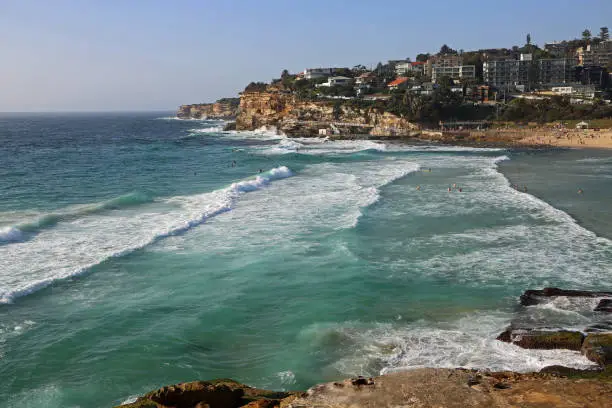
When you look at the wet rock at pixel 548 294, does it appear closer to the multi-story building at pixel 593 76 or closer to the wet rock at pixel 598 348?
the wet rock at pixel 598 348

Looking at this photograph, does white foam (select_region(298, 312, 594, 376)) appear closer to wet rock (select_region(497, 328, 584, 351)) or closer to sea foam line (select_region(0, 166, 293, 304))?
wet rock (select_region(497, 328, 584, 351))

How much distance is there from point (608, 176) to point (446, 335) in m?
30.2

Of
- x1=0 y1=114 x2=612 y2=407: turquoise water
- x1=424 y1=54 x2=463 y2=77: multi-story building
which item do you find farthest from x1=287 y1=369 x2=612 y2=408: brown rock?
x1=424 y1=54 x2=463 y2=77: multi-story building

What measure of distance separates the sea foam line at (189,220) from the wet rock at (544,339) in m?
13.0

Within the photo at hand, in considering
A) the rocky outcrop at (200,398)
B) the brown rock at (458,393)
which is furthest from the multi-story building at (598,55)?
the rocky outcrop at (200,398)

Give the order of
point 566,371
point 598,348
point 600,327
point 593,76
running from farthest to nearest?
point 593,76 < point 600,327 < point 598,348 < point 566,371

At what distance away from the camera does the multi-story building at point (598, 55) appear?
12266 centimetres

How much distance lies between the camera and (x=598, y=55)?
123m

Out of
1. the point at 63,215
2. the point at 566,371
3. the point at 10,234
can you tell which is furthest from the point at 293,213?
the point at 566,371

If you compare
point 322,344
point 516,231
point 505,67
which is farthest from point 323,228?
point 505,67

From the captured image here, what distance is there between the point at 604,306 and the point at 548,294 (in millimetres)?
1354

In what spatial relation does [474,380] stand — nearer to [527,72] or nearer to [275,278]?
[275,278]

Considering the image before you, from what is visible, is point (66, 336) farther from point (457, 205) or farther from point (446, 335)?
point (457, 205)

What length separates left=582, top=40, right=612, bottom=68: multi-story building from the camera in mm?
122656
